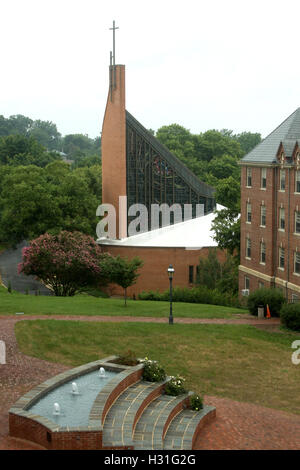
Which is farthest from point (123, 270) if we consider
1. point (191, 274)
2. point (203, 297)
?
point (191, 274)

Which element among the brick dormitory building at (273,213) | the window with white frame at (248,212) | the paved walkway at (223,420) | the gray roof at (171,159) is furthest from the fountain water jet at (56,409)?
the gray roof at (171,159)

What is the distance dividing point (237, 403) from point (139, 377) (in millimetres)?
3428

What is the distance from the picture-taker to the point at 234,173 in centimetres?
9962

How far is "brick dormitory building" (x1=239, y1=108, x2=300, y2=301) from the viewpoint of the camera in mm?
36562

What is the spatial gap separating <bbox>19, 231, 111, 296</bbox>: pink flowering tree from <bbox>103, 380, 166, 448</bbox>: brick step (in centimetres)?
2315

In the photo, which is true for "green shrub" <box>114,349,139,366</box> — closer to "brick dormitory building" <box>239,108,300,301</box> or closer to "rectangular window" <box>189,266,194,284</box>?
"brick dormitory building" <box>239,108,300,301</box>

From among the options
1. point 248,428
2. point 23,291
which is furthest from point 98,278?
point 248,428

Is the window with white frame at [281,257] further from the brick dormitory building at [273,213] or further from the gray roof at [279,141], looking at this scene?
the gray roof at [279,141]

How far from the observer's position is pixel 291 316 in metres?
30.3

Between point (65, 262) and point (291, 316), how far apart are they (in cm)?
1795

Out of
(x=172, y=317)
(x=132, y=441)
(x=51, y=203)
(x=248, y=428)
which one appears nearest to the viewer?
(x=132, y=441)

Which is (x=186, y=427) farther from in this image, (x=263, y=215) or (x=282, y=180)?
(x=263, y=215)

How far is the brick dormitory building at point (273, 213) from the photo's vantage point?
36.6 metres
